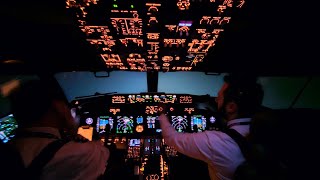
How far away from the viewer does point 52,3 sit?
2.07 metres

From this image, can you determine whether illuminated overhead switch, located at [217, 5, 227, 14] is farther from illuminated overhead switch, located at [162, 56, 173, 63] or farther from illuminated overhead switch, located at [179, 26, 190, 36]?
illuminated overhead switch, located at [162, 56, 173, 63]

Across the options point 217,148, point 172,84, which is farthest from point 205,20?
point 172,84

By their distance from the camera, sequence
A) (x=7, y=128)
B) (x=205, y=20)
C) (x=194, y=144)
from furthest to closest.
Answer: (x=7, y=128), (x=205, y=20), (x=194, y=144)

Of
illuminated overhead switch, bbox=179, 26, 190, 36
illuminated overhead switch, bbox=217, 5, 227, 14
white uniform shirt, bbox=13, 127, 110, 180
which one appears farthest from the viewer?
illuminated overhead switch, bbox=179, 26, 190, 36

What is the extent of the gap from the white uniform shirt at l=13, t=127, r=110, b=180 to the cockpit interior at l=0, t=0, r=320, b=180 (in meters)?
0.23

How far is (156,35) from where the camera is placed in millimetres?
2523

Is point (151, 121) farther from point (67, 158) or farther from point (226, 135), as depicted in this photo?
point (67, 158)

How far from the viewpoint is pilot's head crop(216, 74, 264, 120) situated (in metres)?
1.36

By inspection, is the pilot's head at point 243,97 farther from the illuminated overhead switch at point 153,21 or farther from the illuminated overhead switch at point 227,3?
the illuminated overhead switch at point 153,21

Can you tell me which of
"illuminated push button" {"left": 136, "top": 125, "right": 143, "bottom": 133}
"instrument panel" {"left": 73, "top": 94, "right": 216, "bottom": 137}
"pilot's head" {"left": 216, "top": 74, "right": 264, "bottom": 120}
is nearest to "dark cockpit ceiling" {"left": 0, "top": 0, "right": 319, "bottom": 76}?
"instrument panel" {"left": 73, "top": 94, "right": 216, "bottom": 137}

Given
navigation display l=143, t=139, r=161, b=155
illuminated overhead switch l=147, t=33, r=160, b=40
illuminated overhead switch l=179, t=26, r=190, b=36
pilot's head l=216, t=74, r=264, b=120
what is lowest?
navigation display l=143, t=139, r=161, b=155

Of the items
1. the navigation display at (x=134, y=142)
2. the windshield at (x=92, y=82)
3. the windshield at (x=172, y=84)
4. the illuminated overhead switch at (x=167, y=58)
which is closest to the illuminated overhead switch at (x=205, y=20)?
the illuminated overhead switch at (x=167, y=58)

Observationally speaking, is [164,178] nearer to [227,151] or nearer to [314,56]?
[227,151]

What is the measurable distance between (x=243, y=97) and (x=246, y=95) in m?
0.02
